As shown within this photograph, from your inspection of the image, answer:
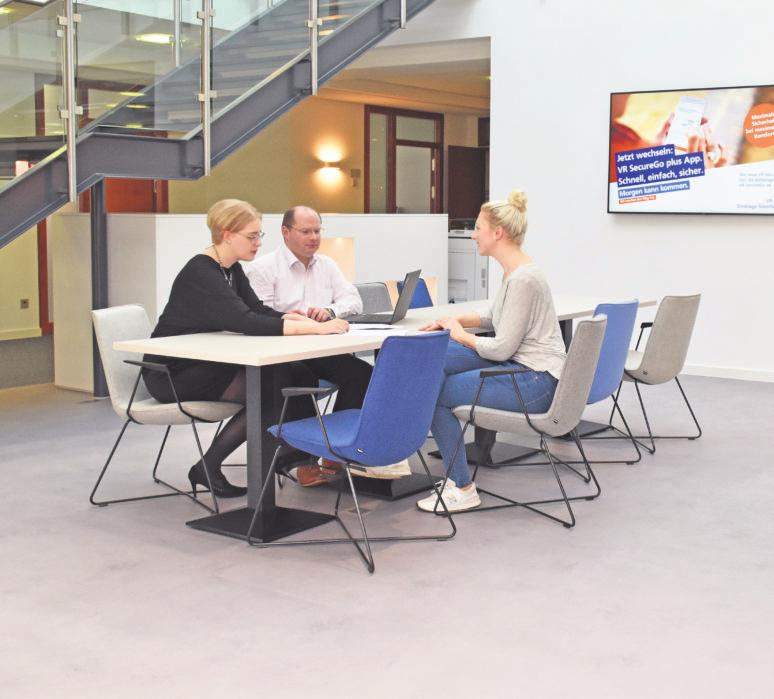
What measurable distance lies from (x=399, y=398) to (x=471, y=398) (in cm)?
81

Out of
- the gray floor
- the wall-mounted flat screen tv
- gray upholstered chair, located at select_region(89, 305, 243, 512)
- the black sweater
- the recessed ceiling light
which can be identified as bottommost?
the gray floor

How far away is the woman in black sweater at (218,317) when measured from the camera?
4703 millimetres

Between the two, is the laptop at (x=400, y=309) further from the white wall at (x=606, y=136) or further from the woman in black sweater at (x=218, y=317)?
the white wall at (x=606, y=136)

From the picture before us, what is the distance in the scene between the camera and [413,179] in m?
16.2

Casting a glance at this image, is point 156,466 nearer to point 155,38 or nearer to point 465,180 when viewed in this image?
point 155,38

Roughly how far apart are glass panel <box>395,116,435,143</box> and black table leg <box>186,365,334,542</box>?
38.7 ft

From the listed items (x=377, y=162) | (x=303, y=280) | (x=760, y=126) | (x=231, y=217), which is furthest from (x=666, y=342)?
(x=377, y=162)

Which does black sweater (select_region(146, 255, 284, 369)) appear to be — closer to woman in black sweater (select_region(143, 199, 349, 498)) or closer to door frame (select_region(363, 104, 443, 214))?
woman in black sweater (select_region(143, 199, 349, 498))

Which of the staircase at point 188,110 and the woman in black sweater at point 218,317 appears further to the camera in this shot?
the staircase at point 188,110

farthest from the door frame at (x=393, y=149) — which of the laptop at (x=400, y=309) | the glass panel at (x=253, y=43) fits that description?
the laptop at (x=400, y=309)

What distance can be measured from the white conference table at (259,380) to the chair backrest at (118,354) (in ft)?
0.69

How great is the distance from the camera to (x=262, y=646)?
10.8ft

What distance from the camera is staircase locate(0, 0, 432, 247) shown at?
6109 mm

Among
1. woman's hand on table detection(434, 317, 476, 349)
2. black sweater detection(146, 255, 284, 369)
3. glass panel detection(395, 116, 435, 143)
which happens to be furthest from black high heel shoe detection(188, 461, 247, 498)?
glass panel detection(395, 116, 435, 143)
